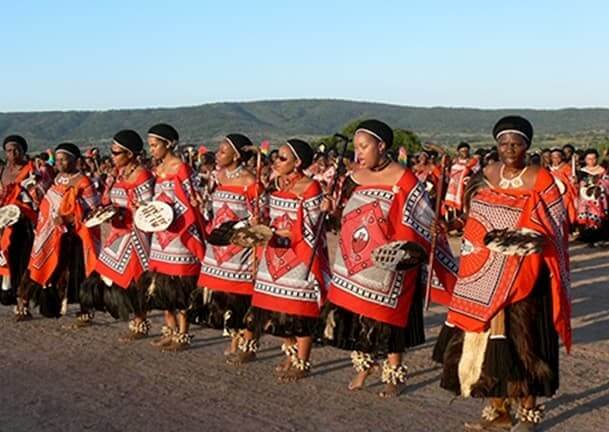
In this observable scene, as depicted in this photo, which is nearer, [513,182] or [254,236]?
[513,182]

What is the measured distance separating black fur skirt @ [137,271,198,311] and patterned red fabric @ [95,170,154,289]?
10.2 inches

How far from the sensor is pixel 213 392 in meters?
7.52

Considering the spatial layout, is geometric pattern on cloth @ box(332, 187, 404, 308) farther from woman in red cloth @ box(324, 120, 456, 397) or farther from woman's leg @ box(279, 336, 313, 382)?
woman's leg @ box(279, 336, 313, 382)

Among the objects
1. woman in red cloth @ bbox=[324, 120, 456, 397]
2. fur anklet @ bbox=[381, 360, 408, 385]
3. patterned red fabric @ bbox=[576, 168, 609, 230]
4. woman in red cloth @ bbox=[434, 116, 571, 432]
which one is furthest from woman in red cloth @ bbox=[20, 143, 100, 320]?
patterned red fabric @ bbox=[576, 168, 609, 230]

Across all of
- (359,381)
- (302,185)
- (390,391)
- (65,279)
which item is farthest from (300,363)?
(65,279)

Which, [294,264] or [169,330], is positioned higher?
[294,264]

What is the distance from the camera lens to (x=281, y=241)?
7.94 metres

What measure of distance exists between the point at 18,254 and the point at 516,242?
22.0ft

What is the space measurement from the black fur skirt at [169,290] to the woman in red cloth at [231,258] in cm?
21

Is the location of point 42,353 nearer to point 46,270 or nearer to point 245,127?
point 46,270

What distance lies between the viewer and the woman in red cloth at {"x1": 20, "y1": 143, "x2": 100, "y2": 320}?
10.0 metres

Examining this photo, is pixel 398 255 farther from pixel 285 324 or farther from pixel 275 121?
pixel 275 121

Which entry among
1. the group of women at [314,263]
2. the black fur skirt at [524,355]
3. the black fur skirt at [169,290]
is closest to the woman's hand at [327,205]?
the group of women at [314,263]

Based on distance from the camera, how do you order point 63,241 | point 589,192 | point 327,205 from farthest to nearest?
point 589,192 < point 63,241 < point 327,205
